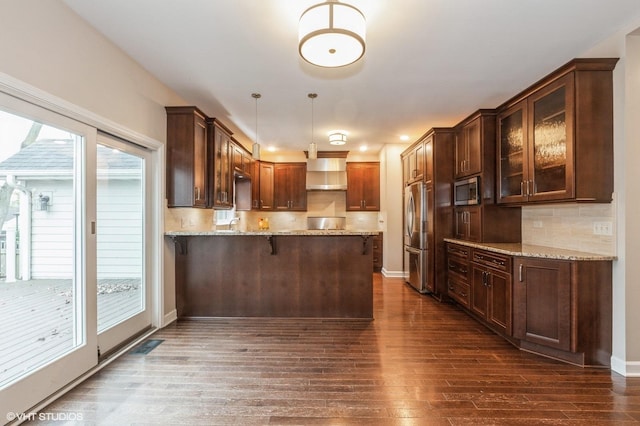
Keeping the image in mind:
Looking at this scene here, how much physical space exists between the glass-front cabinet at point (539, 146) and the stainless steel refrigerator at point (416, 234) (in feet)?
4.20

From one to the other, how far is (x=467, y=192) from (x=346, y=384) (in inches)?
119

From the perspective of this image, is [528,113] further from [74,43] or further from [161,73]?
[74,43]

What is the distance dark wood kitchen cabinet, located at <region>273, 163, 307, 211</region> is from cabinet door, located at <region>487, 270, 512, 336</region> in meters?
4.43

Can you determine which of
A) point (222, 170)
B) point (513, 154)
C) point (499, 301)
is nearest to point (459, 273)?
point (499, 301)

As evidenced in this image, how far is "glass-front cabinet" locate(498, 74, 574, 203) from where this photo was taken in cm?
270

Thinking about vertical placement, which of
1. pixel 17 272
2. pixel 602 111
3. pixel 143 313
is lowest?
pixel 143 313

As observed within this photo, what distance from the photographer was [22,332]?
1966 millimetres

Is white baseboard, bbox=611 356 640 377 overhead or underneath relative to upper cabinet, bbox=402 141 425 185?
underneath

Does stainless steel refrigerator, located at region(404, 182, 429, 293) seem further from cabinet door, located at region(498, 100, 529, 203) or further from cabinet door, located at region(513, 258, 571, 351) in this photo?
cabinet door, located at region(513, 258, 571, 351)

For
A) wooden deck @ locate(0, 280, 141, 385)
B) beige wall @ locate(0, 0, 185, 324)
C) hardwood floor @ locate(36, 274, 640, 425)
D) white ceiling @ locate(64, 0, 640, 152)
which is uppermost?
white ceiling @ locate(64, 0, 640, 152)

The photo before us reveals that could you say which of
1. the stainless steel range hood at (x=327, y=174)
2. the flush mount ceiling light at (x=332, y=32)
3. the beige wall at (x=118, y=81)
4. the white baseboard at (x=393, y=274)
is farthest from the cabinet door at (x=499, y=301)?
the stainless steel range hood at (x=327, y=174)

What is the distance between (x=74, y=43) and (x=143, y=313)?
245 centimetres

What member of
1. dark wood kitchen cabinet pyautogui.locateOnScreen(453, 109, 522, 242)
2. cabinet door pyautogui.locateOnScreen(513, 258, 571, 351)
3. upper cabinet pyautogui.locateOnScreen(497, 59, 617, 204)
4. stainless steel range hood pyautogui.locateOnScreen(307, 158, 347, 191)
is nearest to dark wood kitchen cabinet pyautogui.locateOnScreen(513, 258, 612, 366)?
cabinet door pyautogui.locateOnScreen(513, 258, 571, 351)

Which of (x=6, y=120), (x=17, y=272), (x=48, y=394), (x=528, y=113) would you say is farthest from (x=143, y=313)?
(x=528, y=113)
